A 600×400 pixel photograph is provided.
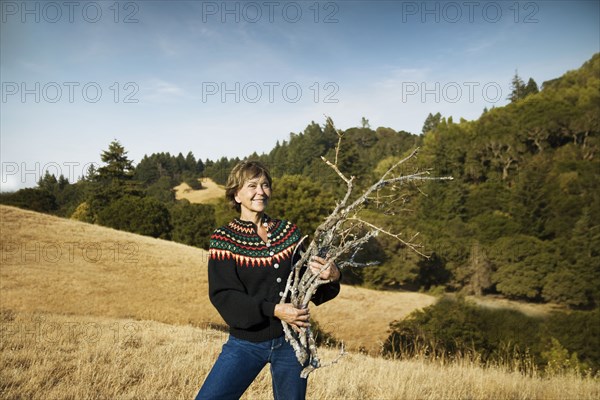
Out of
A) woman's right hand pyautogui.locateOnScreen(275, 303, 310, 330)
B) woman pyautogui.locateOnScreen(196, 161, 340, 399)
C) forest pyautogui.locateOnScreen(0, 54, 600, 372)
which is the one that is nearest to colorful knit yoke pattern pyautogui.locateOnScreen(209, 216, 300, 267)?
woman pyautogui.locateOnScreen(196, 161, 340, 399)

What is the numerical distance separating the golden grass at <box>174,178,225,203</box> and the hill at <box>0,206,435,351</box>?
59.7m

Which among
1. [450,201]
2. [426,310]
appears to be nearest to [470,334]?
[426,310]

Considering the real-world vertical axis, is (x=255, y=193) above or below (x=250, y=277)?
above

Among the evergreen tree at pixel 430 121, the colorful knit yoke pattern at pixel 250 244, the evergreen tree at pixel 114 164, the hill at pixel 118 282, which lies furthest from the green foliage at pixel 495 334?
the evergreen tree at pixel 430 121

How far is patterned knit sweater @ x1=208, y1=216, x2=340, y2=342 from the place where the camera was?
98.7 inches

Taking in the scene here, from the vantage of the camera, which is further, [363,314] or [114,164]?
[114,164]

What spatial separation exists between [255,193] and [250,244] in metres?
0.35

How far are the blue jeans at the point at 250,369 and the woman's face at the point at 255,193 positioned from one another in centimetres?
88

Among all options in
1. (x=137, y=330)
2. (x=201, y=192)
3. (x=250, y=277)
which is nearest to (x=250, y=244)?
(x=250, y=277)

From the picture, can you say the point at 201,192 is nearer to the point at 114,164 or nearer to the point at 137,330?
the point at 114,164

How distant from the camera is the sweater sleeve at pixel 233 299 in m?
2.48

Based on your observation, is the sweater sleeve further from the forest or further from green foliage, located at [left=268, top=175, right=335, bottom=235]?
green foliage, located at [left=268, top=175, right=335, bottom=235]

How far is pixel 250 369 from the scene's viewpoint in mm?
2607

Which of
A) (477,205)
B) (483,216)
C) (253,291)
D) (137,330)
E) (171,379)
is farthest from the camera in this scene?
(477,205)
